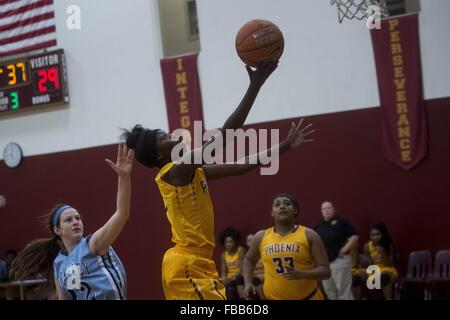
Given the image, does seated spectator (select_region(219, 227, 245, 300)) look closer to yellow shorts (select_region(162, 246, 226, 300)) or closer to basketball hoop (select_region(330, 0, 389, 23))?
basketball hoop (select_region(330, 0, 389, 23))

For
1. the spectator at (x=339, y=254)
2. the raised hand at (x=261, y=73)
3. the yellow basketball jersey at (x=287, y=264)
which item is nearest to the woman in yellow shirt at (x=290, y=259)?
the yellow basketball jersey at (x=287, y=264)

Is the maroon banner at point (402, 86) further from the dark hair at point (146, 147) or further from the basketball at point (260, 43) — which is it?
the dark hair at point (146, 147)

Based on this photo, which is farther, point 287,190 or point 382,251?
point 287,190

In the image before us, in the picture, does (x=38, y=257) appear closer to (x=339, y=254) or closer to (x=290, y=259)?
(x=290, y=259)

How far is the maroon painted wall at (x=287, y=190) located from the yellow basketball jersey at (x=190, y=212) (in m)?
6.31

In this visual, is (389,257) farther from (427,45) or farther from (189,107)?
(189,107)

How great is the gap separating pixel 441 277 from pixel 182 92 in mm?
4623

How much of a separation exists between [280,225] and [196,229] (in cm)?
206

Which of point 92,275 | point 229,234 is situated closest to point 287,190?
point 229,234

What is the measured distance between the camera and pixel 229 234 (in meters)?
10.9

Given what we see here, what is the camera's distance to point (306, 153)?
10.8m

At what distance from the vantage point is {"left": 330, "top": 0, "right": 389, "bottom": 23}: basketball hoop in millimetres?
9633

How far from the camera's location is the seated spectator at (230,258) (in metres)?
Answer: 10.4

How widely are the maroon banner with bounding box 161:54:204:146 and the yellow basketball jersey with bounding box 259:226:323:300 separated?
5.28m
